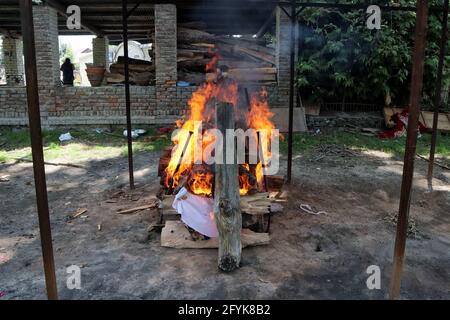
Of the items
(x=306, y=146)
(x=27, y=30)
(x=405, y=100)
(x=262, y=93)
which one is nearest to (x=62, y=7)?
(x=262, y=93)

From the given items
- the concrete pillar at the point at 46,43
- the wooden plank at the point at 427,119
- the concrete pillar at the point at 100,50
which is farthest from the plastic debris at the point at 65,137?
the wooden plank at the point at 427,119

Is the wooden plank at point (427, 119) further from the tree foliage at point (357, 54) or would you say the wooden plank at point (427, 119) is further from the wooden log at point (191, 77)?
the wooden log at point (191, 77)

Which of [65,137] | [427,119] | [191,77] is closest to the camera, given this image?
[65,137]

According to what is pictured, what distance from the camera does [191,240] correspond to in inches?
186

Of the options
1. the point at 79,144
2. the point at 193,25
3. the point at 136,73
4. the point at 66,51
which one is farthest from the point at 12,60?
the point at 66,51

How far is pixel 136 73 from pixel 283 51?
4.81 meters

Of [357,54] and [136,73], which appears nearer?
[357,54]

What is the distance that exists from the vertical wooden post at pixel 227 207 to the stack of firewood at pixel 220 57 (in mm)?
8044

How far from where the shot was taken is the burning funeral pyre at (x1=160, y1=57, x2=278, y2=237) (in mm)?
4852

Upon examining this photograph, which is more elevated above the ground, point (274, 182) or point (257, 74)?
point (257, 74)

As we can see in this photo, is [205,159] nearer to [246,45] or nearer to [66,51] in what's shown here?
[246,45]

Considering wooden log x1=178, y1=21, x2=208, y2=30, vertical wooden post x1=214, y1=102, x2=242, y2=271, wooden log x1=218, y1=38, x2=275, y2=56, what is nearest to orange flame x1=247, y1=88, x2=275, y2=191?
vertical wooden post x1=214, y1=102, x2=242, y2=271

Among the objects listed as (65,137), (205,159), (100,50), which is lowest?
(65,137)

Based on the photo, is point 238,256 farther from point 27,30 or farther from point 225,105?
point 27,30
